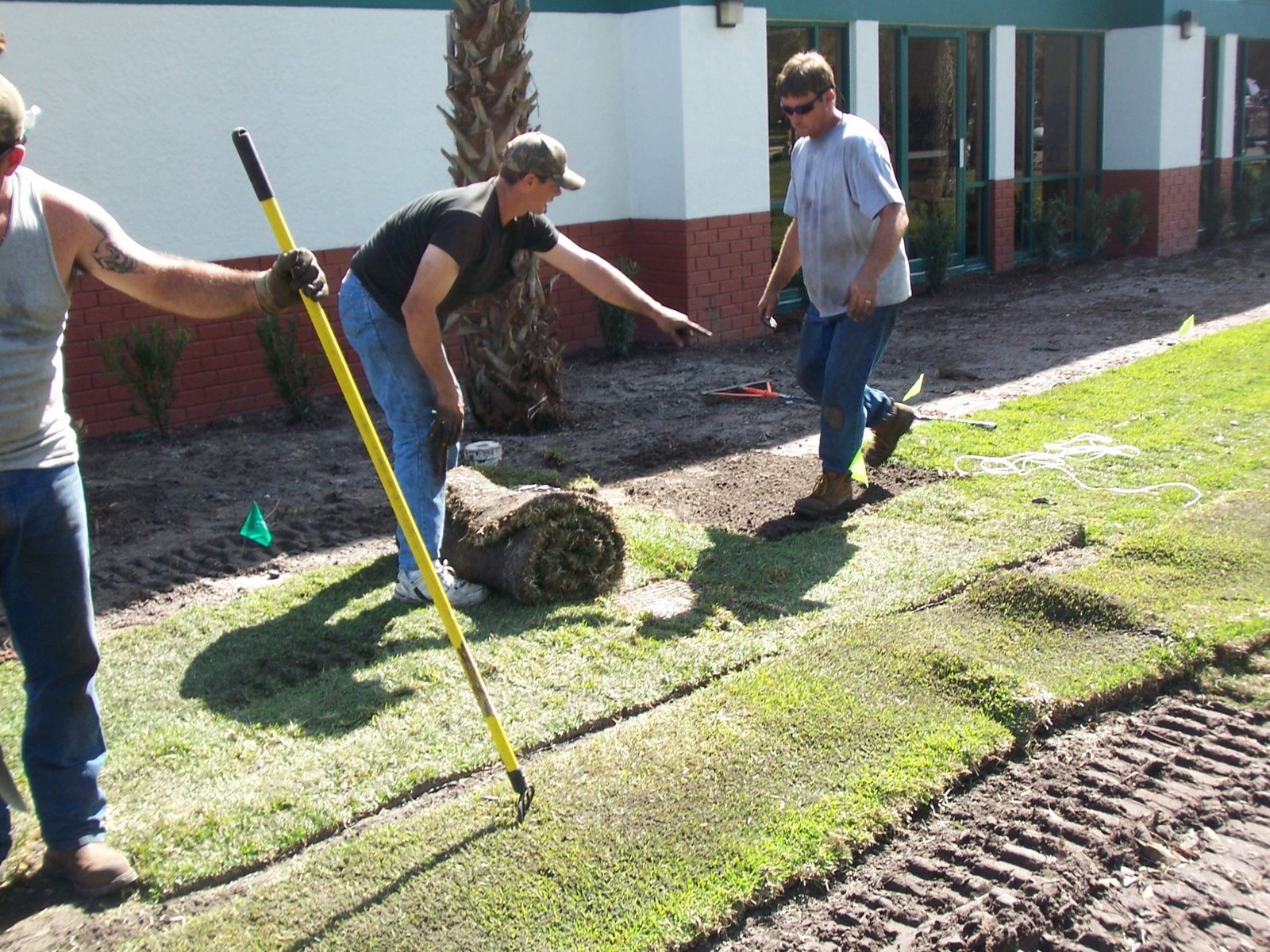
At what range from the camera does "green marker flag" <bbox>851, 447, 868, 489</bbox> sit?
248 inches

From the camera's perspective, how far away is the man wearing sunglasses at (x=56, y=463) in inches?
117

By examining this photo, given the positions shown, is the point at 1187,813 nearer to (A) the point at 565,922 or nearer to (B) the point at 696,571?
(A) the point at 565,922

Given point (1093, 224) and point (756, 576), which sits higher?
point (1093, 224)

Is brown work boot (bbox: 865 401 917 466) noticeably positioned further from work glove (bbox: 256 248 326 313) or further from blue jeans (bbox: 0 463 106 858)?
blue jeans (bbox: 0 463 106 858)

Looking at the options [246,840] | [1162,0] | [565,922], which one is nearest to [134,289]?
[246,840]

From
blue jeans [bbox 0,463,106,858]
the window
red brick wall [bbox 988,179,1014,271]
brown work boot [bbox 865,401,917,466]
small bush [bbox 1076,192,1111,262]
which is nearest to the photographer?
blue jeans [bbox 0,463,106,858]

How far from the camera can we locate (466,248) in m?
4.64

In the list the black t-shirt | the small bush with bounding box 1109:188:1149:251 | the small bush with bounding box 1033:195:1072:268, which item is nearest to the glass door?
the small bush with bounding box 1033:195:1072:268

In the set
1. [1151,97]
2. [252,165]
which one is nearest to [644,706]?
[252,165]

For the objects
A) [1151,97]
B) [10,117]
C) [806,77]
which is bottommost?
[10,117]

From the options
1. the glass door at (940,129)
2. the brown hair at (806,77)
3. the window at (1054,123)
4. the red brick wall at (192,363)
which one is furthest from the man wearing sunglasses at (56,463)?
the window at (1054,123)

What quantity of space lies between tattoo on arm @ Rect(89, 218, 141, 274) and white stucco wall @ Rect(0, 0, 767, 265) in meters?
5.53

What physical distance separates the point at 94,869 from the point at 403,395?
2.38 metres

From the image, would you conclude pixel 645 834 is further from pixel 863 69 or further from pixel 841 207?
pixel 863 69
